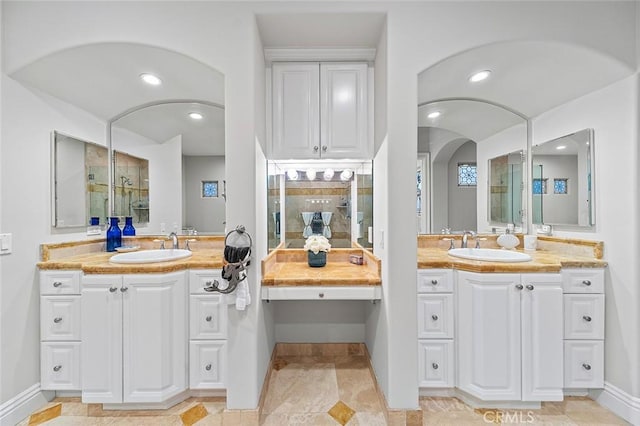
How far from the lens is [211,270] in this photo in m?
1.88

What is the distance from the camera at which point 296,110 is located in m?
2.09

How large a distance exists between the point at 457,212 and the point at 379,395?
158 centimetres

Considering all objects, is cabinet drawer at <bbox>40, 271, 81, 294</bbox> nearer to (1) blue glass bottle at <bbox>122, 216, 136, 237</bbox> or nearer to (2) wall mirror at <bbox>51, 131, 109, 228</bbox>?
(2) wall mirror at <bbox>51, 131, 109, 228</bbox>

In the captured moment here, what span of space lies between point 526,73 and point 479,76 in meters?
0.29

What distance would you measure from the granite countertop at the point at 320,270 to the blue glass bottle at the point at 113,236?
131 cm

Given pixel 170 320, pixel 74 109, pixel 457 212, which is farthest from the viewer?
pixel 457 212

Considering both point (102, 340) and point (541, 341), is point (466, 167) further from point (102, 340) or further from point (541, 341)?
point (102, 340)

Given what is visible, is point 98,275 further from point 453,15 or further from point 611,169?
point 611,169

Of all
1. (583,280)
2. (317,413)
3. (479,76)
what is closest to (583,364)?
(583,280)

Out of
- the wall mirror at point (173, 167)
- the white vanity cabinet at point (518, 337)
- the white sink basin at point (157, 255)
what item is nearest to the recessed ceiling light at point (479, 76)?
the white vanity cabinet at point (518, 337)

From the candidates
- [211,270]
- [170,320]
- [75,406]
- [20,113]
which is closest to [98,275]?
[170,320]

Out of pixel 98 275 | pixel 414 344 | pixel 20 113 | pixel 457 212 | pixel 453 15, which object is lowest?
pixel 414 344

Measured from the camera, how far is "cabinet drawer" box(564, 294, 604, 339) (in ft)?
6.10

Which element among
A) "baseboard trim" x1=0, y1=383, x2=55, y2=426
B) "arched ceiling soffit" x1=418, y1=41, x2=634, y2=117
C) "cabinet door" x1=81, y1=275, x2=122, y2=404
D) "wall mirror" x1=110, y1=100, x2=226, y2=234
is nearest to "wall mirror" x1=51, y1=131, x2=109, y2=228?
"wall mirror" x1=110, y1=100, x2=226, y2=234
